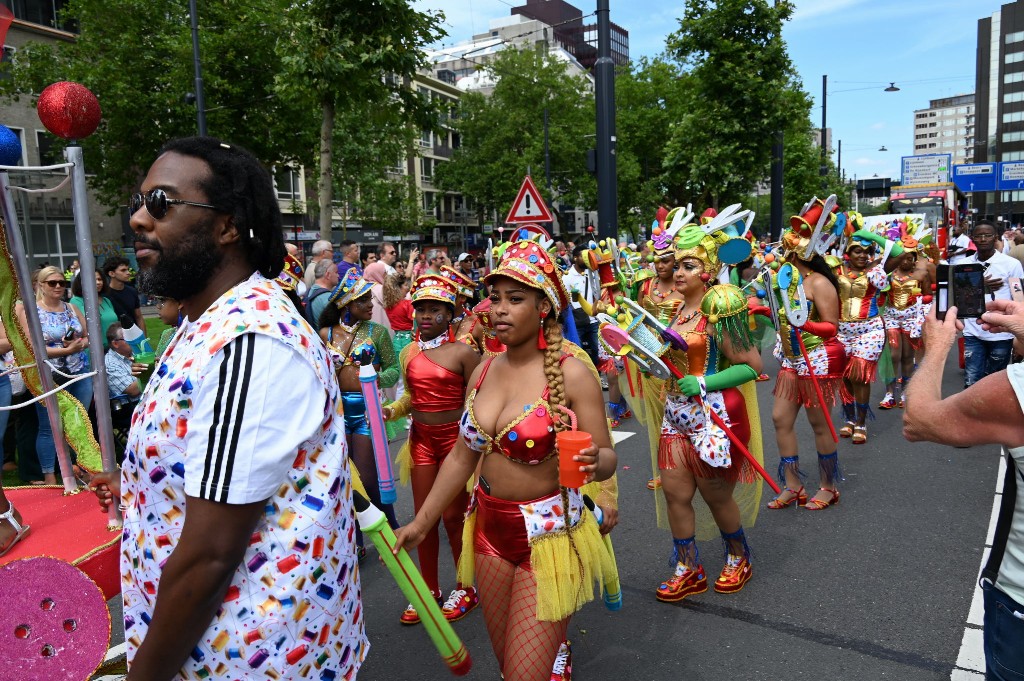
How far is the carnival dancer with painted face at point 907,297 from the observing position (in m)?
8.63

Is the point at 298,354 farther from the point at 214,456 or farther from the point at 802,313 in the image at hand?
the point at 802,313

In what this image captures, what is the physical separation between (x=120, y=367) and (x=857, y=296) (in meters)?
7.09

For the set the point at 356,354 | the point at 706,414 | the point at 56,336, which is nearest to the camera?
the point at 706,414

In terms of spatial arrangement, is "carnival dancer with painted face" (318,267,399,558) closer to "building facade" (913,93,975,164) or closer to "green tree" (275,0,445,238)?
"green tree" (275,0,445,238)

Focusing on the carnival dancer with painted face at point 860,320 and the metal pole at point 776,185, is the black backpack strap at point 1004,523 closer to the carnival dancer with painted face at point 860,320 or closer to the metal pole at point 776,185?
the carnival dancer with painted face at point 860,320

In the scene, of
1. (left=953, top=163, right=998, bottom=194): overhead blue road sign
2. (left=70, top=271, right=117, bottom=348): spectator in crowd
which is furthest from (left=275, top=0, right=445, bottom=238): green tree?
(left=953, top=163, right=998, bottom=194): overhead blue road sign

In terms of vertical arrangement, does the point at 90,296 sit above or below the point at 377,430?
above

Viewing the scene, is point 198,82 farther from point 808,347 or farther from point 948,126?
point 948,126

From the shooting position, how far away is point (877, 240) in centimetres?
809

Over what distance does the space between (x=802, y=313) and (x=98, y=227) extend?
29628mm

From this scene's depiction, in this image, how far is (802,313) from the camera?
545cm

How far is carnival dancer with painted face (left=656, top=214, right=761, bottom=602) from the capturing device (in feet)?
12.7

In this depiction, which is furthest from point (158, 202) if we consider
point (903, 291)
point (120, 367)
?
point (903, 291)

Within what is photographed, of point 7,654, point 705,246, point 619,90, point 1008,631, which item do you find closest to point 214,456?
point 7,654
